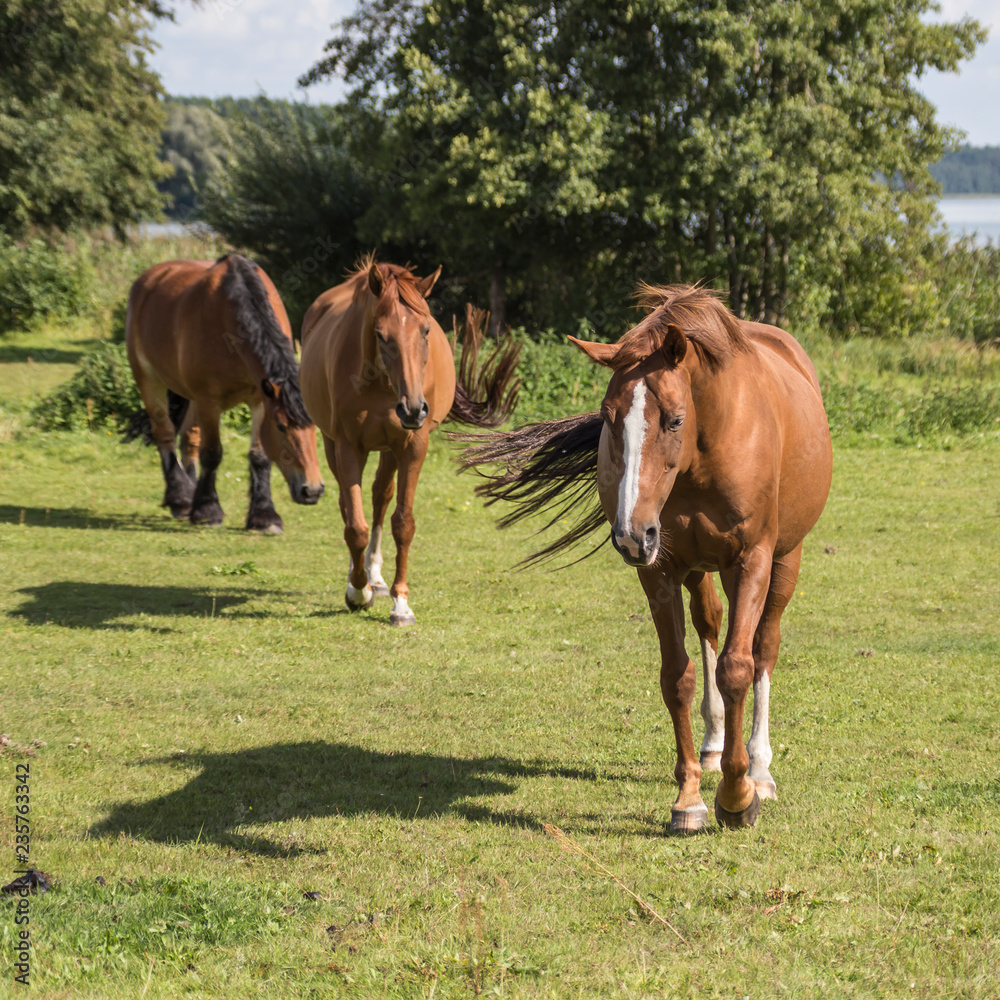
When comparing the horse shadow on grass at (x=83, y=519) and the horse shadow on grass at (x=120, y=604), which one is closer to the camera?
the horse shadow on grass at (x=120, y=604)

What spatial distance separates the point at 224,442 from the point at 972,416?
1158 cm

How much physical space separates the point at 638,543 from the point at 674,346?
0.71 m

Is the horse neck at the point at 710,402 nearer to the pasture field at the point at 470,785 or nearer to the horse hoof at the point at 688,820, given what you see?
the horse hoof at the point at 688,820

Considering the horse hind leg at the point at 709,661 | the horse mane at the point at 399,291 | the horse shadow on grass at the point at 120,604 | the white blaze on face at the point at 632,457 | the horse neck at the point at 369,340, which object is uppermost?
the horse mane at the point at 399,291

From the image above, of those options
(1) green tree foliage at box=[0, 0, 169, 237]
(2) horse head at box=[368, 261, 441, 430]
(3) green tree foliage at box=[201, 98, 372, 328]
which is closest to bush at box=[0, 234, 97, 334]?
(1) green tree foliage at box=[0, 0, 169, 237]

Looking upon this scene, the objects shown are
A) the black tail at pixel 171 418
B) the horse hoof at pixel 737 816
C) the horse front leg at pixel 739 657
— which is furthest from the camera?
the black tail at pixel 171 418

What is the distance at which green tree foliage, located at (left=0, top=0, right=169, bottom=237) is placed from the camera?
2317 centimetres

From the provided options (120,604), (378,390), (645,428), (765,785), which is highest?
(645,428)

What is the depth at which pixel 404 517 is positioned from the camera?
297 inches

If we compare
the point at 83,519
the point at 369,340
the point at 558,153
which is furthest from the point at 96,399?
the point at 558,153

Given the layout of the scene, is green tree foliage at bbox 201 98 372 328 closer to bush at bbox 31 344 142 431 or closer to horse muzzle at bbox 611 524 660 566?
bush at bbox 31 344 142 431

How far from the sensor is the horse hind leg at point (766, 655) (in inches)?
173

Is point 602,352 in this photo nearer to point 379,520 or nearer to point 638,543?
point 638,543

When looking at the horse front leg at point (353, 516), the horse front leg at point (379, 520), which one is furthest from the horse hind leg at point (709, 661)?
the horse front leg at point (379, 520)
